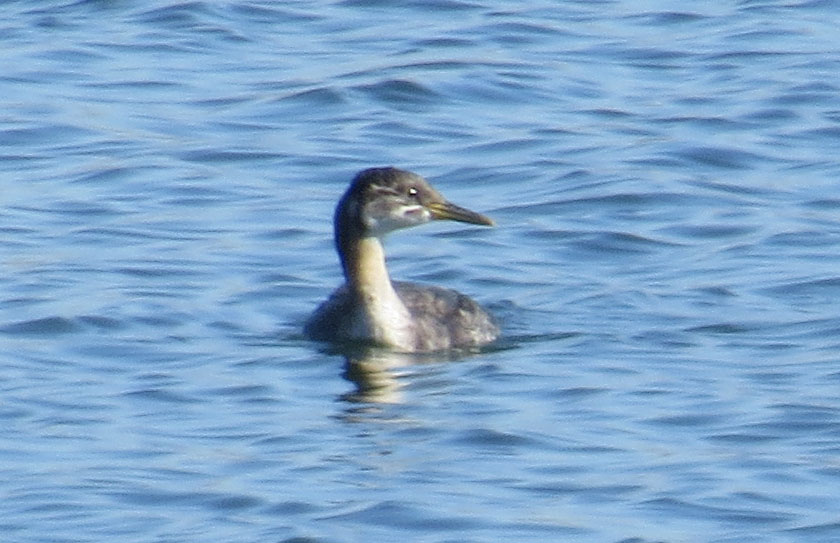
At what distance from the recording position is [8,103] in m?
20.7

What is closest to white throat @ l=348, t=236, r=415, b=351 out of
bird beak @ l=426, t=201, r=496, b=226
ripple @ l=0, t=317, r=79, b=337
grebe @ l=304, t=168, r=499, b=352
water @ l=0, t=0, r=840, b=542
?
grebe @ l=304, t=168, r=499, b=352

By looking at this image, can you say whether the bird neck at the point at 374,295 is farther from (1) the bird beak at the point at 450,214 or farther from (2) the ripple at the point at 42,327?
(2) the ripple at the point at 42,327

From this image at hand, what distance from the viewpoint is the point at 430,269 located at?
16844 mm

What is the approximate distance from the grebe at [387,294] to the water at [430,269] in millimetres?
239

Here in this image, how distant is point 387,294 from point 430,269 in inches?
68.7

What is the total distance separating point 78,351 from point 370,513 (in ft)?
11.8

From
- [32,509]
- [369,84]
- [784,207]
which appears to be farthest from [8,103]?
[32,509]

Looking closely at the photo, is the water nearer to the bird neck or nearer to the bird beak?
the bird neck

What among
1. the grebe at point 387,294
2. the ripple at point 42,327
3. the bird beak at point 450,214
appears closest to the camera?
the ripple at point 42,327

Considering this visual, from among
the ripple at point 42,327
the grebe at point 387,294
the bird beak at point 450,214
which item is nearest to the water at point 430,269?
the ripple at point 42,327

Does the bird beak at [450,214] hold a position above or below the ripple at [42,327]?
above

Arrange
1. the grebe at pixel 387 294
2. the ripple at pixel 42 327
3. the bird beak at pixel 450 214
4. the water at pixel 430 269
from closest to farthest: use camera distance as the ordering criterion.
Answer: the water at pixel 430 269 → the ripple at pixel 42 327 → the grebe at pixel 387 294 → the bird beak at pixel 450 214

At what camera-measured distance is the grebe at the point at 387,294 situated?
14922 mm

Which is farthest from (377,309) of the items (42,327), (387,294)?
(42,327)
